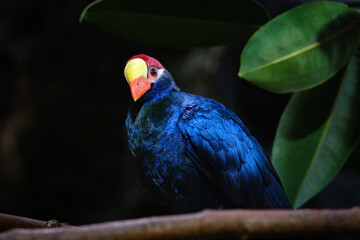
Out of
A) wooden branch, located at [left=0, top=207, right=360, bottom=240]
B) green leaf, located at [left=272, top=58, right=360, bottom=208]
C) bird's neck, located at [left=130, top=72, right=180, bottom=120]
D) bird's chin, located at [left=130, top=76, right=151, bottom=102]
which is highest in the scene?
bird's chin, located at [left=130, top=76, right=151, bottom=102]

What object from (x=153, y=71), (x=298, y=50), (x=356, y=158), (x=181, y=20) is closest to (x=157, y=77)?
(x=153, y=71)

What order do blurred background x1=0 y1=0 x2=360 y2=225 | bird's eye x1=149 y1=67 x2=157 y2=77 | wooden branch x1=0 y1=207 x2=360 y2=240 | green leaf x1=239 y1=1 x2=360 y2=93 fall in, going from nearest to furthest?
wooden branch x1=0 y1=207 x2=360 y2=240 < green leaf x1=239 y1=1 x2=360 y2=93 < bird's eye x1=149 y1=67 x2=157 y2=77 < blurred background x1=0 y1=0 x2=360 y2=225

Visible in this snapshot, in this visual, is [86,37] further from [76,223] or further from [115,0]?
[115,0]

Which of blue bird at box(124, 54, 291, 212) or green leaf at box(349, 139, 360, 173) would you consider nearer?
blue bird at box(124, 54, 291, 212)

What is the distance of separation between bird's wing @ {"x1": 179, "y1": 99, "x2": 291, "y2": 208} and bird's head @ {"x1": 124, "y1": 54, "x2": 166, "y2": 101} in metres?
0.10

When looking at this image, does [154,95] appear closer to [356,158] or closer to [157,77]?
[157,77]

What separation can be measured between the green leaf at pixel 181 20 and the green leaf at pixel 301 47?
0.14 metres

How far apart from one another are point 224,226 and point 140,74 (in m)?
0.48

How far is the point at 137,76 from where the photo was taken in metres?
0.87

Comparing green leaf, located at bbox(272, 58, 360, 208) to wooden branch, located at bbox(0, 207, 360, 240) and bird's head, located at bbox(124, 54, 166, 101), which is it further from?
wooden branch, located at bbox(0, 207, 360, 240)

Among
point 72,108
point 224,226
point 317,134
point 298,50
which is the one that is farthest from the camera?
point 72,108

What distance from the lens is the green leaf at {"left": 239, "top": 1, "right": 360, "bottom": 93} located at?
815 mm

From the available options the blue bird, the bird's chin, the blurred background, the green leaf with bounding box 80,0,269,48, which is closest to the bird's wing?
the blue bird

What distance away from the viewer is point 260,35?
2.71 feet
